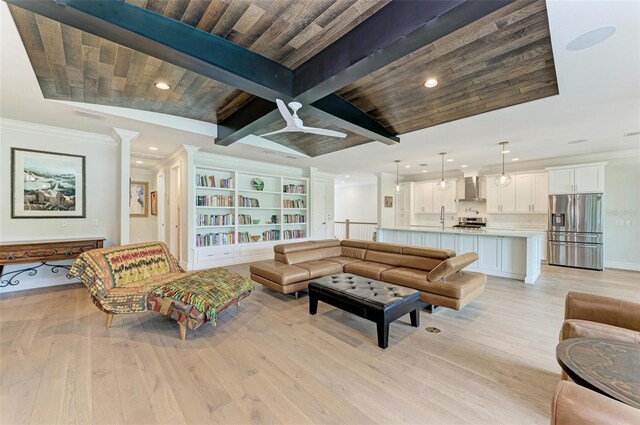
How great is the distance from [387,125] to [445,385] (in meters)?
3.65

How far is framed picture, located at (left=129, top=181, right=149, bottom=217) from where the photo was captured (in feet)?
24.5

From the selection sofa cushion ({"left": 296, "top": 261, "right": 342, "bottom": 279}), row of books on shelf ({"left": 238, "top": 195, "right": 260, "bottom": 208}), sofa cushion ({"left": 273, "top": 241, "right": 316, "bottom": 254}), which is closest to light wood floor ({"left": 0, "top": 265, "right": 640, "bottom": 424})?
sofa cushion ({"left": 296, "top": 261, "right": 342, "bottom": 279})

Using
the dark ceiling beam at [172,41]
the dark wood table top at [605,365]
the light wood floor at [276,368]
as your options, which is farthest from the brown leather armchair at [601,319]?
the dark ceiling beam at [172,41]

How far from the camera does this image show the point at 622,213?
5.80 m

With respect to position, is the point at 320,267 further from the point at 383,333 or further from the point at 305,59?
the point at 305,59

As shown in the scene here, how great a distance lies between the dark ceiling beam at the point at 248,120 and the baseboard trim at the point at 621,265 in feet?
25.8

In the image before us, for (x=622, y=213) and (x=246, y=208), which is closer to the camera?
(x=622, y=213)

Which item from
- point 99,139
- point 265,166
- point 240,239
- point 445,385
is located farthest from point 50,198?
point 445,385

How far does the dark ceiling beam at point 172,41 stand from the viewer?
1703 mm

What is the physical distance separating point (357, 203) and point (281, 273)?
8672 mm

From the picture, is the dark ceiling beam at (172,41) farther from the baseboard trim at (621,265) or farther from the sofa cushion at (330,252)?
the baseboard trim at (621,265)

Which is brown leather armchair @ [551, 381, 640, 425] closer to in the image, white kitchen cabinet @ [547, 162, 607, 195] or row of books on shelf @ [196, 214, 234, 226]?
row of books on shelf @ [196, 214, 234, 226]

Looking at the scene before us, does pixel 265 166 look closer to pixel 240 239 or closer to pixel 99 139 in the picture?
pixel 240 239

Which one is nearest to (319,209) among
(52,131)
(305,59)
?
(305,59)
